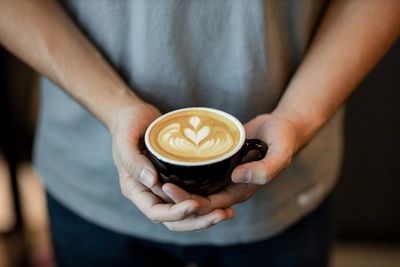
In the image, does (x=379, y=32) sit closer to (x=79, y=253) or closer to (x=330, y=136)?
(x=330, y=136)

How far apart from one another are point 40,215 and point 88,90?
1.25 meters

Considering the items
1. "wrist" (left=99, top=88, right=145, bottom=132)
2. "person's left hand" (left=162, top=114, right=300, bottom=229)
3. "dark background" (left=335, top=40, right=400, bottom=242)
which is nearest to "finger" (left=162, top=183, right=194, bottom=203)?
"person's left hand" (left=162, top=114, right=300, bottom=229)

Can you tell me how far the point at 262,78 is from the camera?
0.91 metres

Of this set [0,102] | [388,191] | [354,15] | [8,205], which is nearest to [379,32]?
[354,15]

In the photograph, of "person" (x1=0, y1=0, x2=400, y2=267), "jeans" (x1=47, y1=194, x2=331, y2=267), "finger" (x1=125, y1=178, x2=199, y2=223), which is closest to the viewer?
"finger" (x1=125, y1=178, x2=199, y2=223)

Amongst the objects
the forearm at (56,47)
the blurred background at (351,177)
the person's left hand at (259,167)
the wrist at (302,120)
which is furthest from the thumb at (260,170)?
the blurred background at (351,177)

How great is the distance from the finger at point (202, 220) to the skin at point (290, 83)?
5cm

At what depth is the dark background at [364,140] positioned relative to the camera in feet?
5.40

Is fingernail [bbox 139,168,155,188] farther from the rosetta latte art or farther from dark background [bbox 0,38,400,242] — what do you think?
Answer: dark background [bbox 0,38,400,242]

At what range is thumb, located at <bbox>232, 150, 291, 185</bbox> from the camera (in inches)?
29.3

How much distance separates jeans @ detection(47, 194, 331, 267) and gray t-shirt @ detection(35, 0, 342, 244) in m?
0.02

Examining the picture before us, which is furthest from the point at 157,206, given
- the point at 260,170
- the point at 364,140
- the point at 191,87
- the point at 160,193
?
the point at 364,140

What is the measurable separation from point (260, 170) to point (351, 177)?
3.68 feet

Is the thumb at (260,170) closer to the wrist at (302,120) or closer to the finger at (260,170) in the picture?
the finger at (260,170)
